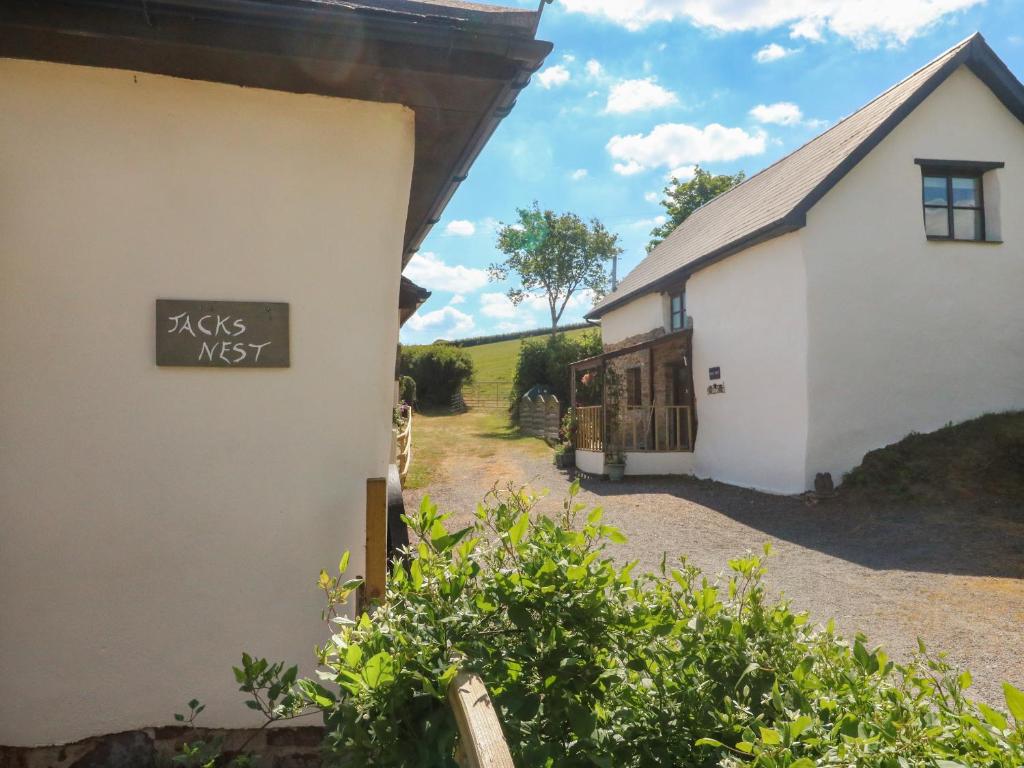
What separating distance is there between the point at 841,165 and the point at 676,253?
6.64m

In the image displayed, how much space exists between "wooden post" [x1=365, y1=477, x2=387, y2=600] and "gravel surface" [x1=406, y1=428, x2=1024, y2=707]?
142cm

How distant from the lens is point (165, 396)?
116 inches

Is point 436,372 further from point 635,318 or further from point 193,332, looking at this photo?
point 193,332

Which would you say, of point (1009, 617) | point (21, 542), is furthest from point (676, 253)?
point (21, 542)

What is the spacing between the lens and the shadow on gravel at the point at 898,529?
24.4 feet

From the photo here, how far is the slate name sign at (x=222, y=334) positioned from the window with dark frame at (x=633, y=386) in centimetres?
1572

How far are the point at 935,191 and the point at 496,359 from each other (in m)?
42.7

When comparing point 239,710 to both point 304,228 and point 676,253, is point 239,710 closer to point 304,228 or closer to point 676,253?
point 304,228

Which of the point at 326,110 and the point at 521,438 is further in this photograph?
the point at 521,438

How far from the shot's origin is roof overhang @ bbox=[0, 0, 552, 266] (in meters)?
2.59

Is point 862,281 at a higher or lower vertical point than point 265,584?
higher

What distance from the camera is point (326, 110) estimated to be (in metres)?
3.13

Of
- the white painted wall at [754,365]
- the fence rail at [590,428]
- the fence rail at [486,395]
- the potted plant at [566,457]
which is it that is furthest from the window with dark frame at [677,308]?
the fence rail at [486,395]

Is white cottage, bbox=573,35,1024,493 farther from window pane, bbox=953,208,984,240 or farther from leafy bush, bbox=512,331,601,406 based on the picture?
leafy bush, bbox=512,331,601,406
